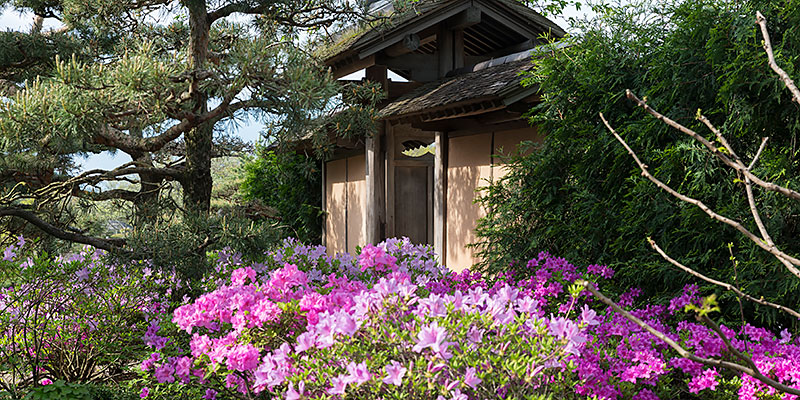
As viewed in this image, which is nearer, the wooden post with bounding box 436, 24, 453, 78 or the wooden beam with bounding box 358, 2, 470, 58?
the wooden beam with bounding box 358, 2, 470, 58

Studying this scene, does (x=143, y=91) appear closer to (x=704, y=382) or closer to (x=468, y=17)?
(x=704, y=382)

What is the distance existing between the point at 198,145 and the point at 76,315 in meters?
1.82

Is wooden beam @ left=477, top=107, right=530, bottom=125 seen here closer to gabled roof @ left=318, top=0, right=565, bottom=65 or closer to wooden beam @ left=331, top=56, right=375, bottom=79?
gabled roof @ left=318, top=0, right=565, bottom=65

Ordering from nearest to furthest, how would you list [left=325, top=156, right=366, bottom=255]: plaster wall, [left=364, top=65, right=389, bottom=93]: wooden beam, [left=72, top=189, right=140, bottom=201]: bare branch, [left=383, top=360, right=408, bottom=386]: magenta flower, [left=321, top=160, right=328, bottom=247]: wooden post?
[left=383, top=360, right=408, bottom=386]: magenta flower, [left=72, top=189, right=140, bottom=201]: bare branch, [left=364, top=65, right=389, bottom=93]: wooden beam, [left=325, top=156, right=366, bottom=255]: plaster wall, [left=321, top=160, right=328, bottom=247]: wooden post

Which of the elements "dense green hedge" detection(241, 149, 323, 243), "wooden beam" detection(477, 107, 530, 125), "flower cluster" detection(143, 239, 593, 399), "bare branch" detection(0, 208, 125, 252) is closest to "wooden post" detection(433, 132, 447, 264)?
"wooden beam" detection(477, 107, 530, 125)

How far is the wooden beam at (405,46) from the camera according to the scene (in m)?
8.04

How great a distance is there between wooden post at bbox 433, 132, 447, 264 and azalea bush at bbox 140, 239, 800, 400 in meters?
3.72

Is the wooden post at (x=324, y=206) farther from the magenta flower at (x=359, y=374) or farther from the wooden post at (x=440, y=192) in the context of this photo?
the magenta flower at (x=359, y=374)

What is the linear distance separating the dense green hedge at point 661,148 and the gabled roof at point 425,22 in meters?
2.81

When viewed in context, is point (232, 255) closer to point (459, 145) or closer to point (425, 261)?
point (425, 261)

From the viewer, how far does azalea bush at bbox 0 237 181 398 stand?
447 cm

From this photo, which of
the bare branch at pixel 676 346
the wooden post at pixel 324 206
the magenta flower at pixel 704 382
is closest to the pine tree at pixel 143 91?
the magenta flower at pixel 704 382

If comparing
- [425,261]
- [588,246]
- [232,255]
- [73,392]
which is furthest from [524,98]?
[73,392]

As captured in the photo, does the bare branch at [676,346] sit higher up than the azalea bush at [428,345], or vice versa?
the bare branch at [676,346]
